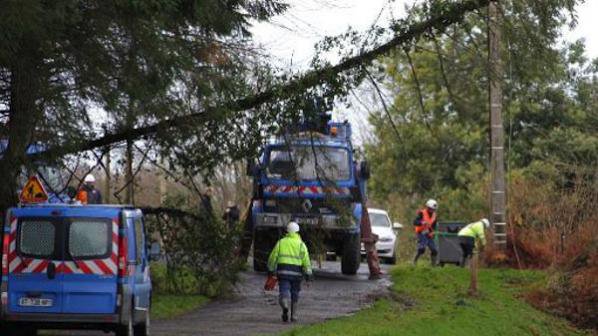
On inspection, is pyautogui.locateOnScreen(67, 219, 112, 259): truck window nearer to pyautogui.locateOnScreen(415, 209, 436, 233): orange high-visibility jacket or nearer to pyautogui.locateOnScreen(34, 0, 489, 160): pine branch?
pyautogui.locateOnScreen(34, 0, 489, 160): pine branch

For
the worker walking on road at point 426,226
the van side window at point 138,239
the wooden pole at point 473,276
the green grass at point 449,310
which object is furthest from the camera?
the worker walking on road at point 426,226

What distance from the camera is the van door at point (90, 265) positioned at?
56.7 feet

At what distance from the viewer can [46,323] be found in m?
17.4

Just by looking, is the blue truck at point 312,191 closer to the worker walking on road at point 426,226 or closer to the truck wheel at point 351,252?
the truck wheel at point 351,252

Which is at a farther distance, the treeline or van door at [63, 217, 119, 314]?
the treeline

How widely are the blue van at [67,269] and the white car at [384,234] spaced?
2110 centimetres

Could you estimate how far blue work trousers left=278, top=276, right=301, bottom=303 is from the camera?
20.2 m

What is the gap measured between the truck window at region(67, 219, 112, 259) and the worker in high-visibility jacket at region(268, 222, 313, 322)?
3.67 metres

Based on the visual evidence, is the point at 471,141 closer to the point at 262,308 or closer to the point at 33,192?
the point at 262,308

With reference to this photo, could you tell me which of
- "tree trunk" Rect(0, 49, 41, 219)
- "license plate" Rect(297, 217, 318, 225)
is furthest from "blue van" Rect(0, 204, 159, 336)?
"license plate" Rect(297, 217, 318, 225)

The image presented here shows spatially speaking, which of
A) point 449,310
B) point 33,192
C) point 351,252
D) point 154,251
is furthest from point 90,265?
point 351,252

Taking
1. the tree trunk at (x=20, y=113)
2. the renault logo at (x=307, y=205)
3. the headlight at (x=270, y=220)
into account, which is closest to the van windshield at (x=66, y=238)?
the tree trunk at (x=20, y=113)

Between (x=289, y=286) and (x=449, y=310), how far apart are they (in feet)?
13.1

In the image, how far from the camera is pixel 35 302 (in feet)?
57.0
